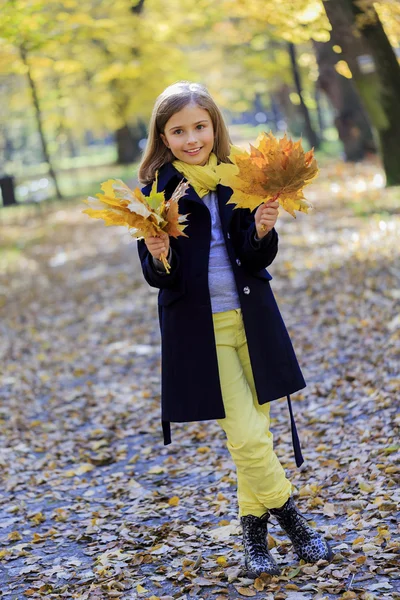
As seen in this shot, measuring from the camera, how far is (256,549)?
363cm

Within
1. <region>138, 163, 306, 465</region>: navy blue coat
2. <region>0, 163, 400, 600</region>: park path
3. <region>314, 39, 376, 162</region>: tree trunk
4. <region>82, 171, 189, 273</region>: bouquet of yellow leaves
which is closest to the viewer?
<region>82, 171, 189, 273</region>: bouquet of yellow leaves

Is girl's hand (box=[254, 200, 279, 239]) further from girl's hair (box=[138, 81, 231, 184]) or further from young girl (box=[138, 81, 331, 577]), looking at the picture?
girl's hair (box=[138, 81, 231, 184])

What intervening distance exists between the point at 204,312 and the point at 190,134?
2.52 feet

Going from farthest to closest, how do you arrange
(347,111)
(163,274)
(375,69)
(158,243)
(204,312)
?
1. (347,111)
2. (375,69)
3. (204,312)
4. (163,274)
5. (158,243)

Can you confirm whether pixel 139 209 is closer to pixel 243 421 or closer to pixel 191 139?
pixel 191 139

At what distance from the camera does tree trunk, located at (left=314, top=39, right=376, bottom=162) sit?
18766 mm

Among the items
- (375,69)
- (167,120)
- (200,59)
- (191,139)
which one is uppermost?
(200,59)


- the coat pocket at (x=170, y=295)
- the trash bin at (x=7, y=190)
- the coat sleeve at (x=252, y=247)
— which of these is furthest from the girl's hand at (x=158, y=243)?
the trash bin at (x=7, y=190)

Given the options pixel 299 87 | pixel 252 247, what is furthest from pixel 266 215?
pixel 299 87

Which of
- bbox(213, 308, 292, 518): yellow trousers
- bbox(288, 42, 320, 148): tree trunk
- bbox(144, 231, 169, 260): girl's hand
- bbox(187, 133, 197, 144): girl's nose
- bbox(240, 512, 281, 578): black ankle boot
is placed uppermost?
bbox(288, 42, 320, 148): tree trunk

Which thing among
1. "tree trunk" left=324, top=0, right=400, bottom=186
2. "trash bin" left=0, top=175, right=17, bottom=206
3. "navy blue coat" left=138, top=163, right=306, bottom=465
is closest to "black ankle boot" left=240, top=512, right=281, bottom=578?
"navy blue coat" left=138, top=163, right=306, bottom=465

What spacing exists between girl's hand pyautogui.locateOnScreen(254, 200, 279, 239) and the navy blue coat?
0.08 meters

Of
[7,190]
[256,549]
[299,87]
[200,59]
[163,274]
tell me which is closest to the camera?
→ [163,274]

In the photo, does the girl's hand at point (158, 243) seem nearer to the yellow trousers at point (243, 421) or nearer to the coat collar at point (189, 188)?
the coat collar at point (189, 188)
